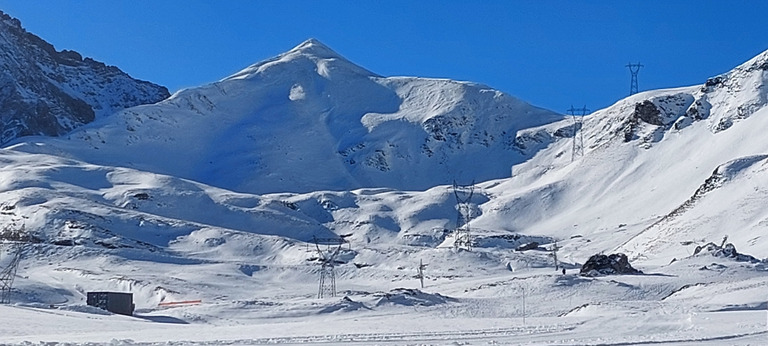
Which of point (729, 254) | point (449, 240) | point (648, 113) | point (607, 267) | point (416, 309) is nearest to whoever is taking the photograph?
point (416, 309)

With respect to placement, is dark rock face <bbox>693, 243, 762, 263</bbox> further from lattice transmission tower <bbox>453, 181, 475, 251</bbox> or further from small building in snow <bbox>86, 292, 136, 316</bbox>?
small building in snow <bbox>86, 292, 136, 316</bbox>

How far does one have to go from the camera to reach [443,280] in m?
96.0

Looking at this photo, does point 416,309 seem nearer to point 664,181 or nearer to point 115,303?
point 115,303

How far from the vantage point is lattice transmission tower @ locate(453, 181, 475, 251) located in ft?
435

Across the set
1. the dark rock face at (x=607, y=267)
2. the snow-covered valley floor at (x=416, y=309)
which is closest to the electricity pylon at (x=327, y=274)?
the snow-covered valley floor at (x=416, y=309)

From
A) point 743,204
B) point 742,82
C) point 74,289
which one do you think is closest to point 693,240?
point 743,204

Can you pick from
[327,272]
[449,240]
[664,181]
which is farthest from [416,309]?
[664,181]

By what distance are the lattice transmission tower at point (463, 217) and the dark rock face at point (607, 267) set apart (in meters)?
45.2

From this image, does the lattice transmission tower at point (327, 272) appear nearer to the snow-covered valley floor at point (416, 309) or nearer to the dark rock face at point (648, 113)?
the snow-covered valley floor at point (416, 309)

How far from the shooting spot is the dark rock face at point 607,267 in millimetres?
79938

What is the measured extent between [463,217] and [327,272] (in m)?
62.5

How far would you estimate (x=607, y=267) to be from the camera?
8094 centimetres

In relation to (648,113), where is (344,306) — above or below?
below

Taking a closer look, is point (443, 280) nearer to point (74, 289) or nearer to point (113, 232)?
point (74, 289)
